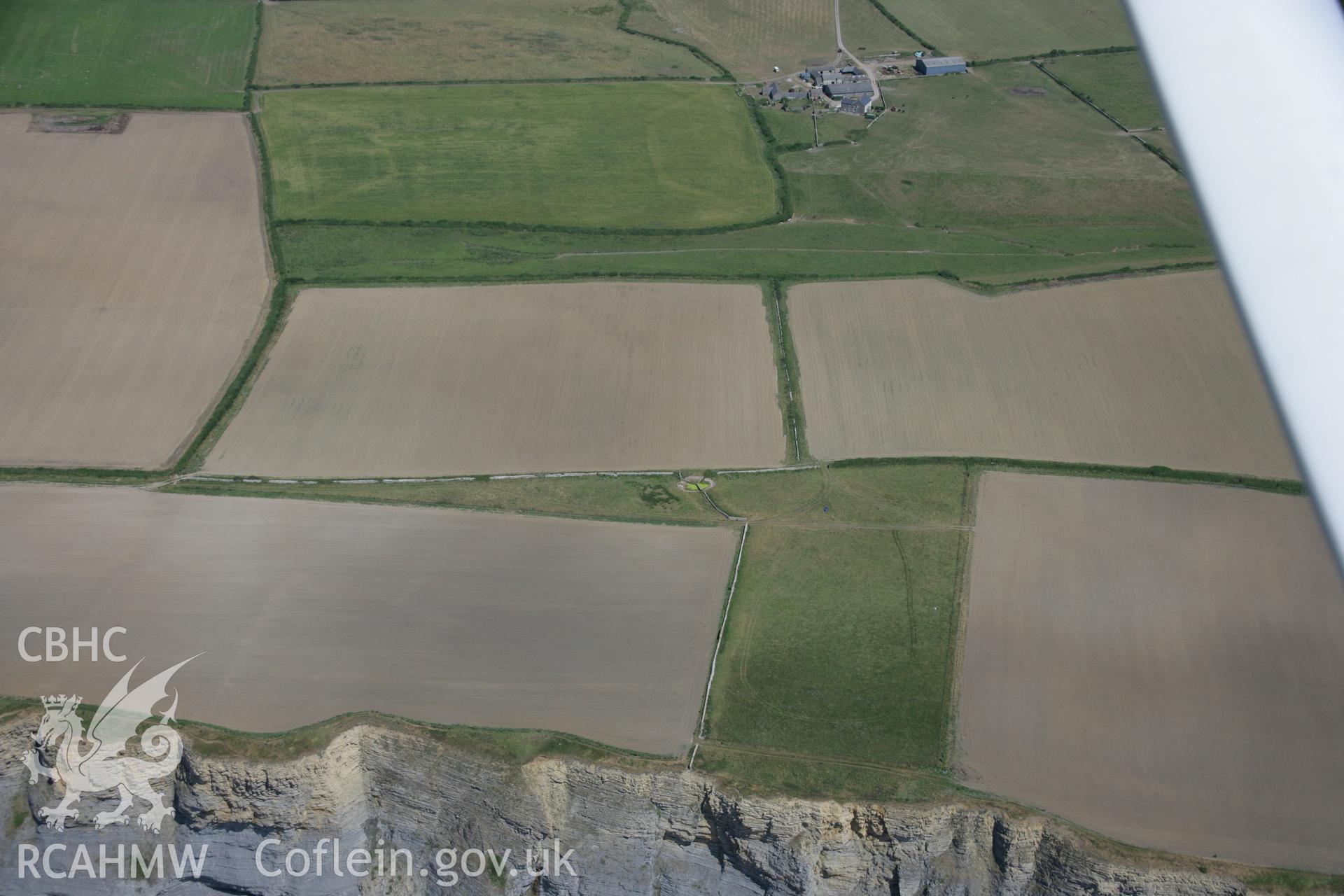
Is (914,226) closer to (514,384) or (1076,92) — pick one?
(1076,92)

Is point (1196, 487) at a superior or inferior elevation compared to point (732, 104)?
inferior

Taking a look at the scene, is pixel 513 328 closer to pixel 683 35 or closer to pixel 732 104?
pixel 732 104

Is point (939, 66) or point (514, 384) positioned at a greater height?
point (939, 66)

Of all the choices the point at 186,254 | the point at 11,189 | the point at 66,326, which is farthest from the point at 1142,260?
the point at 11,189

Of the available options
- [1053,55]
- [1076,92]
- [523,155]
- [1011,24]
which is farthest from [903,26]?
[523,155]

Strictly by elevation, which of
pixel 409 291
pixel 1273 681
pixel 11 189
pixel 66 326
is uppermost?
pixel 11 189

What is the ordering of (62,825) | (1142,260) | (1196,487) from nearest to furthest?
(62,825) → (1196,487) → (1142,260)

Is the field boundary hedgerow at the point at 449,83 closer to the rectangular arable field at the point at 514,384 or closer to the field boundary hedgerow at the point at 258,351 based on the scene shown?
the field boundary hedgerow at the point at 258,351
